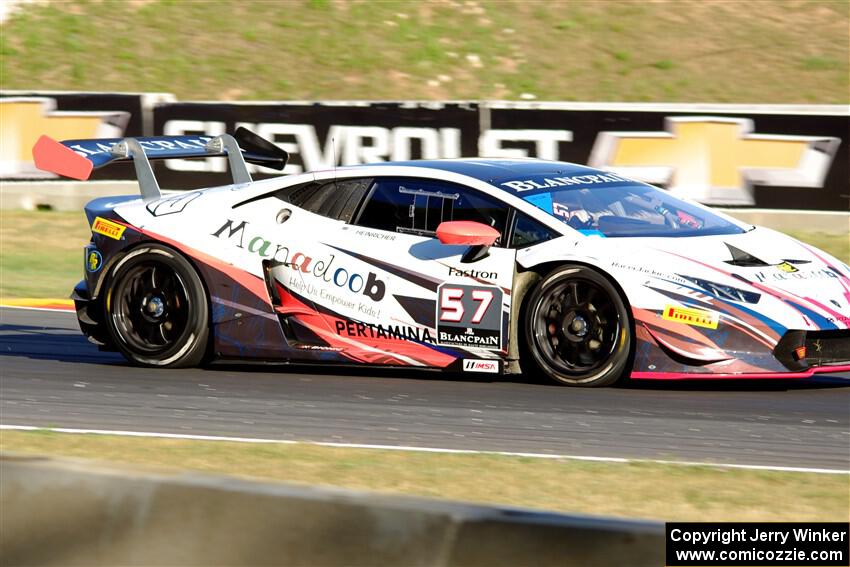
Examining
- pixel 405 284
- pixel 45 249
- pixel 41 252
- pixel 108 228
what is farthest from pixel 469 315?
pixel 45 249

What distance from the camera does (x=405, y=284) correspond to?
8391 mm

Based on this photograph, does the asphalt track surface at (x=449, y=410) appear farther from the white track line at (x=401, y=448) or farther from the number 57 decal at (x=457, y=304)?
the number 57 decal at (x=457, y=304)

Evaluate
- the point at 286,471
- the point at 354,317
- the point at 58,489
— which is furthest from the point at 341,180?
the point at 58,489

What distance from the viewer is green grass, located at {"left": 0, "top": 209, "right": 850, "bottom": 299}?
45.6 feet

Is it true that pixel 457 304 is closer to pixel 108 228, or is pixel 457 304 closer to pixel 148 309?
pixel 148 309

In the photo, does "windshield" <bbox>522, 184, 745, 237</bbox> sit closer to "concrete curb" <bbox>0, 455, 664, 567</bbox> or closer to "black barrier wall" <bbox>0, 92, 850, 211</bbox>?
"concrete curb" <bbox>0, 455, 664, 567</bbox>

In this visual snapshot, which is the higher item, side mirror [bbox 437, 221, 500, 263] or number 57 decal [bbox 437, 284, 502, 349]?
side mirror [bbox 437, 221, 500, 263]

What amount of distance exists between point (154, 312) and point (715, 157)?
850cm

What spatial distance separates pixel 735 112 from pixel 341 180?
7.88 m

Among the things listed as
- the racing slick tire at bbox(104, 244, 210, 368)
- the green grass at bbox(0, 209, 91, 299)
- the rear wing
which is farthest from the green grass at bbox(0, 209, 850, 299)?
the racing slick tire at bbox(104, 244, 210, 368)

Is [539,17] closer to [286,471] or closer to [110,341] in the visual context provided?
[110,341]

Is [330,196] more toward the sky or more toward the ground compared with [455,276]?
more toward the sky

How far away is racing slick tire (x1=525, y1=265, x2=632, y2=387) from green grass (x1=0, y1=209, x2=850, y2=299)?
6618mm

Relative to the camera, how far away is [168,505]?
167 inches
